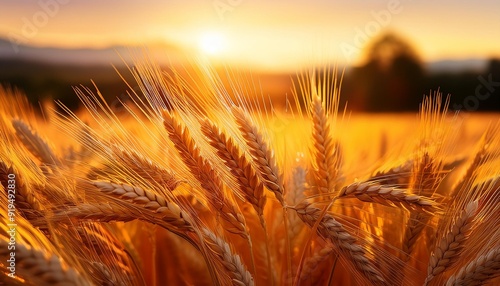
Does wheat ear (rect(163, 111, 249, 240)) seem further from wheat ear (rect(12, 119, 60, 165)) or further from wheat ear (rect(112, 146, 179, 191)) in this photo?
wheat ear (rect(12, 119, 60, 165))

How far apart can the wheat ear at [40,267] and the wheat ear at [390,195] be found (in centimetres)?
48

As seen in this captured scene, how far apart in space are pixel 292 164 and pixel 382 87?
22.4ft

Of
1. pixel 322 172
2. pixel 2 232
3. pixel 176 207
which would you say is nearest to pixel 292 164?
pixel 322 172

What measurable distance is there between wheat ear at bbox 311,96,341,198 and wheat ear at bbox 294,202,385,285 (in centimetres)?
13

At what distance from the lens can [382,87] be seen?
790cm

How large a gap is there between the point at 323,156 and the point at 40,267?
0.59 meters

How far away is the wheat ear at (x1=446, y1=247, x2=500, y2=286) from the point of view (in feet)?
3.01

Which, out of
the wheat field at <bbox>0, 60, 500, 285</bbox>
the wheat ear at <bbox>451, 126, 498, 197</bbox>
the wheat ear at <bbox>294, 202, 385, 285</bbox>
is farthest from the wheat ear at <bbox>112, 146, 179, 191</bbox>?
the wheat ear at <bbox>451, 126, 498, 197</bbox>

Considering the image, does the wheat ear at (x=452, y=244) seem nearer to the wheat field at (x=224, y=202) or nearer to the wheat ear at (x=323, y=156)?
the wheat field at (x=224, y=202)

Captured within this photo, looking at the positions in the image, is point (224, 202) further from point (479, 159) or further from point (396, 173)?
point (479, 159)

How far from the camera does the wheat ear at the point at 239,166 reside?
1013mm

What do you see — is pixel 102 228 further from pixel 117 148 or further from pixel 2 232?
pixel 2 232

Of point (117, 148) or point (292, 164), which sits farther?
point (292, 164)

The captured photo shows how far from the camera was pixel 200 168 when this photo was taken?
3.37 ft
